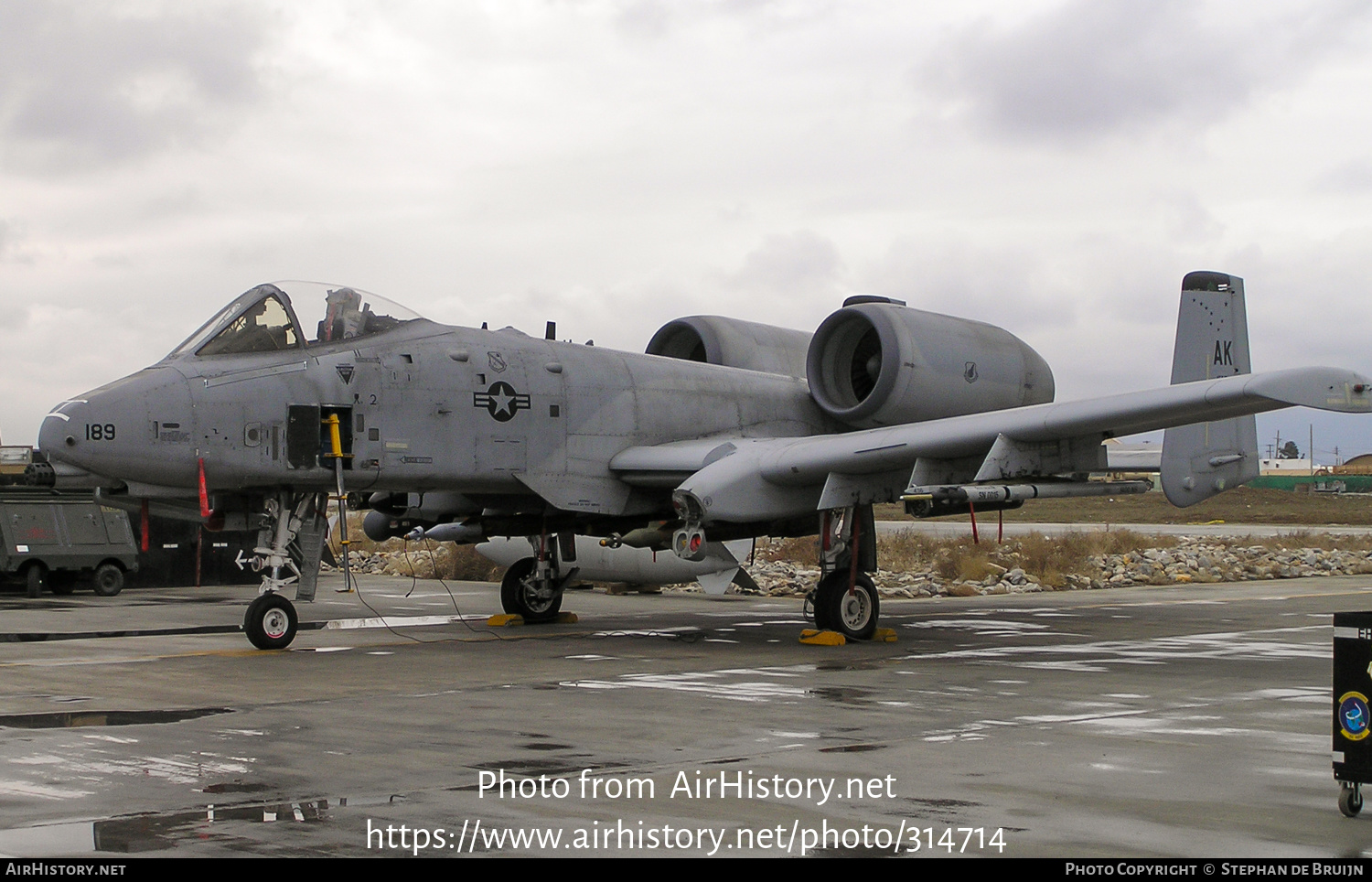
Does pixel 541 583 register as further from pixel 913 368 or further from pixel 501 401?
pixel 913 368

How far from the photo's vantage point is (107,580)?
22.4 m

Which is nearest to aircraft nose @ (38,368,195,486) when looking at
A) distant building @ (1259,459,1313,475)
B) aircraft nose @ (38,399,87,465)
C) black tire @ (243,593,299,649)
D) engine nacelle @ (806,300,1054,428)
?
aircraft nose @ (38,399,87,465)

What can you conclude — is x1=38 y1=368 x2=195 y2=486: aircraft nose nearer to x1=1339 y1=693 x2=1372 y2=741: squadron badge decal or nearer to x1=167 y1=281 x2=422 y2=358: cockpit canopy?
x1=167 y1=281 x2=422 y2=358: cockpit canopy

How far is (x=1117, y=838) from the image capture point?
16.7ft

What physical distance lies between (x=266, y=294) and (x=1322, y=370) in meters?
9.42

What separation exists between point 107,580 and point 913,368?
47.7 ft

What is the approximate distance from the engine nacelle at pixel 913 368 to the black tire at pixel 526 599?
404cm

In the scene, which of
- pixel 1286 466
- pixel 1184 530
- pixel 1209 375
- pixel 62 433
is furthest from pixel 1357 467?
pixel 62 433

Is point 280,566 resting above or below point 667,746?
above

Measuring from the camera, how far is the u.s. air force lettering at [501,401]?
542 inches

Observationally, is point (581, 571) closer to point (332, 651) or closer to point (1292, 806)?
point (332, 651)

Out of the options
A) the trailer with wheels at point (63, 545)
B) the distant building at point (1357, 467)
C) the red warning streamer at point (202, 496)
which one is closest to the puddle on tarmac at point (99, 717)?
the red warning streamer at point (202, 496)

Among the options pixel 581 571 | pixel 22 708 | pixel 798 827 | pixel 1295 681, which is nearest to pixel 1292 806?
pixel 798 827

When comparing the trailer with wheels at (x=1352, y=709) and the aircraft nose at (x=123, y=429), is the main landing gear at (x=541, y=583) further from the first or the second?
the trailer with wheels at (x=1352, y=709)
